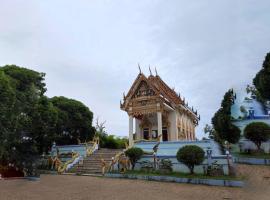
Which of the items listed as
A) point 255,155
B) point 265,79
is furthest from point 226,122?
point 265,79

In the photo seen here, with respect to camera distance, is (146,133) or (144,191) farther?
(146,133)

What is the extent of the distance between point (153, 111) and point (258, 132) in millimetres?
10292

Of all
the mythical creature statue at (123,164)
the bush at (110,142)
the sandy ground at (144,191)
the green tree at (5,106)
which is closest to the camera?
the sandy ground at (144,191)

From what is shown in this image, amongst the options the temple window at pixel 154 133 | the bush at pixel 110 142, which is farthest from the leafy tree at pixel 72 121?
the temple window at pixel 154 133

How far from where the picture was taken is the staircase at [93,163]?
19328mm

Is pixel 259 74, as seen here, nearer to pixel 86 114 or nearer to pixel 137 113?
pixel 137 113

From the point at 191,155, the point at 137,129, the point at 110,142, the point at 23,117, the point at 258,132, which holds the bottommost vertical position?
the point at 191,155

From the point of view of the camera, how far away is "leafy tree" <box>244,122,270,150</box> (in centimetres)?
1562

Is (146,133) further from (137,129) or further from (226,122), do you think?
(226,122)

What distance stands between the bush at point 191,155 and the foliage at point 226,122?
2.86m

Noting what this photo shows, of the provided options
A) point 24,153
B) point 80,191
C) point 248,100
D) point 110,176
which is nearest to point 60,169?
point 24,153

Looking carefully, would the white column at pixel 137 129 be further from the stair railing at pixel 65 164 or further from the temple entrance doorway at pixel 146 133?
the stair railing at pixel 65 164

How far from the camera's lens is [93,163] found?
2036 cm

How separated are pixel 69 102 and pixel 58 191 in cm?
1518
